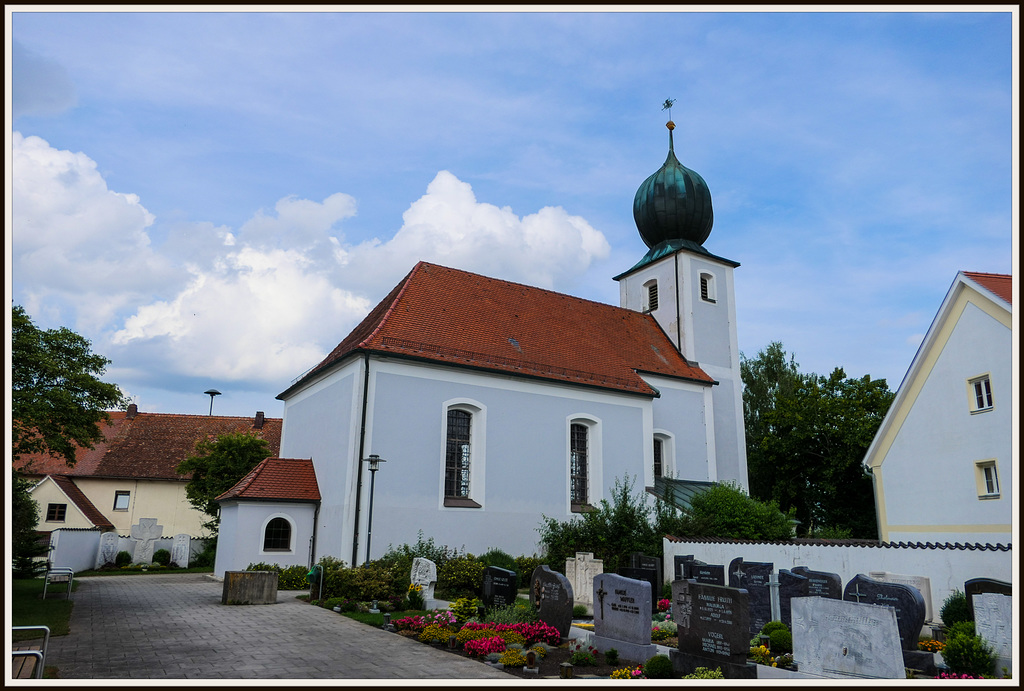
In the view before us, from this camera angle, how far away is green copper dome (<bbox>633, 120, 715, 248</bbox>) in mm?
31370

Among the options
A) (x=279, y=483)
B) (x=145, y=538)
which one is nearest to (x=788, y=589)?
(x=279, y=483)

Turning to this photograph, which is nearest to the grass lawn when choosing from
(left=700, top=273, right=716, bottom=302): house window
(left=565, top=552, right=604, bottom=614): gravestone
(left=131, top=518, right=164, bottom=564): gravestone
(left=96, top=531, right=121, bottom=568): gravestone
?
(left=96, top=531, right=121, bottom=568): gravestone

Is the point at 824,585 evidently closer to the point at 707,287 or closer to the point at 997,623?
the point at 997,623

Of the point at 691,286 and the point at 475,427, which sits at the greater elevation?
the point at 691,286

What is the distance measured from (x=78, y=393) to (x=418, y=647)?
963cm

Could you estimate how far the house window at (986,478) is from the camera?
16344 millimetres

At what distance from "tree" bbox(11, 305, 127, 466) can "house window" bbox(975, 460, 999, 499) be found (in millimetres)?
19967

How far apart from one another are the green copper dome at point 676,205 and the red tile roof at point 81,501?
94.6ft

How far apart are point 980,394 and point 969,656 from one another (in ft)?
34.6

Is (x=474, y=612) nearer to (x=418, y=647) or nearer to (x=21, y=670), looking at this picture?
(x=418, y=647)

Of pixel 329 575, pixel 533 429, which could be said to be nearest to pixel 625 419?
pixel 533 429

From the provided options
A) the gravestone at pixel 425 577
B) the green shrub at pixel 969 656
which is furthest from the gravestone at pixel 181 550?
the green shrub at pixel 969 656

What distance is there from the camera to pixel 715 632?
28.0ft

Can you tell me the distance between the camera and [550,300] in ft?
89.6
